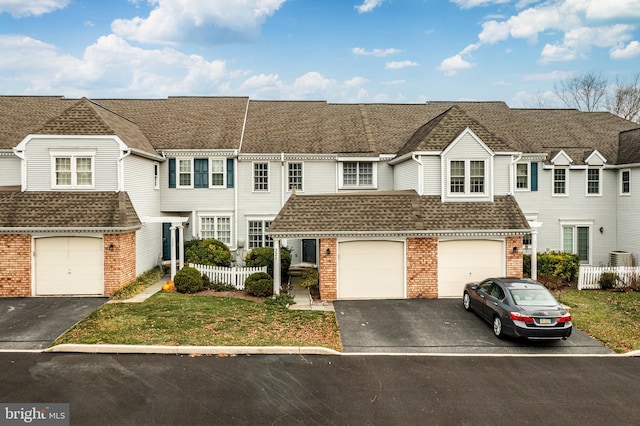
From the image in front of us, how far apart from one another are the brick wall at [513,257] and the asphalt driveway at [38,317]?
16524mm

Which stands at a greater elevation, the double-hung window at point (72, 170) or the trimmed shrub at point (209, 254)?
the double-hung window at point (72, 170)

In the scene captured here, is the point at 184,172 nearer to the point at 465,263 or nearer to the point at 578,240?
the point at 465,263

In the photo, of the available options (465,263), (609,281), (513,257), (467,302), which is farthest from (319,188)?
(609,281)

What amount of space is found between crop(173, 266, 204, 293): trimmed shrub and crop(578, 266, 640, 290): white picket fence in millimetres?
17271

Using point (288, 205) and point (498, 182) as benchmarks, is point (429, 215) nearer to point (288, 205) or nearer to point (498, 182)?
point (498, 182)

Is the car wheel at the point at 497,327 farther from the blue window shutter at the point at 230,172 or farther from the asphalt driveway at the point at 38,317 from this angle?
the blue window shutter at the point at 230,172

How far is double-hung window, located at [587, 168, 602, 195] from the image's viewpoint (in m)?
23.6

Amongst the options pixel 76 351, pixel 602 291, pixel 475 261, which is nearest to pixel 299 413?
pixel 76 351

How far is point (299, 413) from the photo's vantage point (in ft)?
26.6

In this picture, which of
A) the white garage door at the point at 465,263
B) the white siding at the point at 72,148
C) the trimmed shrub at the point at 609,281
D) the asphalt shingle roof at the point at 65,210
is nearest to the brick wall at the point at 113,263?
the asphalt shingle roof at the point at 65,210

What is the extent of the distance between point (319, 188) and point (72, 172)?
39.8ft

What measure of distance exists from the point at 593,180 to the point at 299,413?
23.1 meters

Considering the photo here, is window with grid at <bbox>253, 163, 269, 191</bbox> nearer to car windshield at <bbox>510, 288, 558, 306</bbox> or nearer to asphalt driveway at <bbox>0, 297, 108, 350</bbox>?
asphalt driveway at <bbox>0, 297, 108, 350</bbox>

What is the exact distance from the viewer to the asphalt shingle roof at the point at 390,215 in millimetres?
17141
